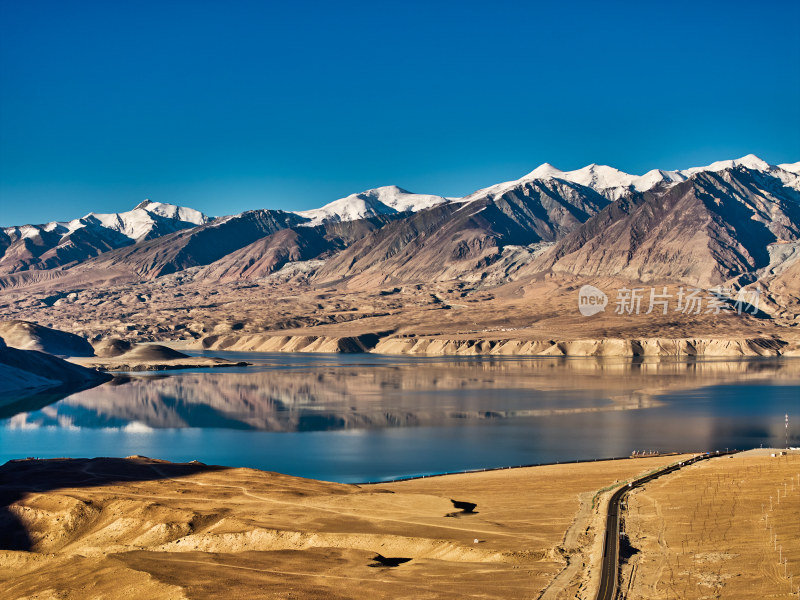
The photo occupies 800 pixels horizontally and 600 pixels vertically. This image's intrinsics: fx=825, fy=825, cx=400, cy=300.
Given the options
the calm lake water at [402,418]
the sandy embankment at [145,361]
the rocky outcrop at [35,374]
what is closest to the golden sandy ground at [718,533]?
the calm lake water at [402,418]

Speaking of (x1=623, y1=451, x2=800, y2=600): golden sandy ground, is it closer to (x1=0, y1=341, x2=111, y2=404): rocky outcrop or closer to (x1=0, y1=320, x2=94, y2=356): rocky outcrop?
(x1=0, y1=341, x2=111, y2=404): rocky outcrop

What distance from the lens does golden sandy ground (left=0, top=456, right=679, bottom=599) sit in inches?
1099

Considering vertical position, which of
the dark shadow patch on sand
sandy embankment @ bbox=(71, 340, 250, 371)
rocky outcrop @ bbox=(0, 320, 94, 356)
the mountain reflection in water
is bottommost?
the dark shadow patch on sand

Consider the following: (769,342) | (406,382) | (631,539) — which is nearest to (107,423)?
(406,382)

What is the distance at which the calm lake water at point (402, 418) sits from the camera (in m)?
65.8

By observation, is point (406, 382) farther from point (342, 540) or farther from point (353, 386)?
point (342, 540)

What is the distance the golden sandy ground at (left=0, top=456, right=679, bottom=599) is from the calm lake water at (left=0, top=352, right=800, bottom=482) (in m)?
11.0

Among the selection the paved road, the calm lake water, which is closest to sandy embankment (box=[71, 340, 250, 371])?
the calm lake water

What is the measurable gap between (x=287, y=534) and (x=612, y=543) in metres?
13.3

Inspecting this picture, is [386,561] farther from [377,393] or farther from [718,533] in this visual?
[377,393]

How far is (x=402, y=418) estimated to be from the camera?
86.6m

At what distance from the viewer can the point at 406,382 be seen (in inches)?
5069

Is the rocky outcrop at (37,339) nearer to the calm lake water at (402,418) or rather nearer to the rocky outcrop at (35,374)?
the rocky outcrop at (35,374)

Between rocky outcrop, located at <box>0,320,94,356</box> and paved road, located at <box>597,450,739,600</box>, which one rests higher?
rocky outcrop, located at <box>0,320,94,356</box>
